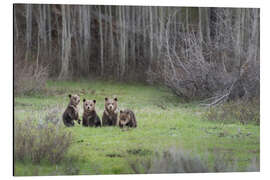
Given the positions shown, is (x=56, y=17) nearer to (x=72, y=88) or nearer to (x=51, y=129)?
(x=72, y=88)

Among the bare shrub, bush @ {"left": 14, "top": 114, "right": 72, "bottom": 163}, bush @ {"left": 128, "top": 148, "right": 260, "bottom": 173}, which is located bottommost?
bush @ {"left": 128, "top": 148, "right": 260, "bottom": 173}

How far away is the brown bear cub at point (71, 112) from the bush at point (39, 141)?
145mm

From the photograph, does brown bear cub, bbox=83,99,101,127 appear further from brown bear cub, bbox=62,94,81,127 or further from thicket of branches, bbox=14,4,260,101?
thicket of branches, bbox=14,4,260,101

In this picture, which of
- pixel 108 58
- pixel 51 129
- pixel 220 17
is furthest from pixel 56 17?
pixel 220 17

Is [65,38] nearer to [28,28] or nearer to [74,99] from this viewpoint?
[28,28]

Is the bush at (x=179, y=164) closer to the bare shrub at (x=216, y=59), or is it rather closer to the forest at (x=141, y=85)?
the forest at (x=141, y=85)

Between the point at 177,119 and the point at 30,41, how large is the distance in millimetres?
2799

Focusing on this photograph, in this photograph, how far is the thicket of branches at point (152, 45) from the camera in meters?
7.26

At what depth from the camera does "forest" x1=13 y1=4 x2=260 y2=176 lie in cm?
699

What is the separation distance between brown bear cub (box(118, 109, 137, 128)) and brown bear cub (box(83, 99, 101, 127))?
1.23 ft

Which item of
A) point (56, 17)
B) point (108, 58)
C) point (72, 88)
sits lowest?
point (72, 88)

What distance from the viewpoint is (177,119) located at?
7.50m

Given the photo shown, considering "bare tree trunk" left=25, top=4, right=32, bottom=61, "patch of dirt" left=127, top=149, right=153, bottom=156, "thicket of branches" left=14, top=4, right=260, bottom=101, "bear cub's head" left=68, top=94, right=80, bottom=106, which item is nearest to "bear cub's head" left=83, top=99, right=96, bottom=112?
"bear cub's head" left=68, top=94, right=80, bottom=106

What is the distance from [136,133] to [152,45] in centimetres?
155
